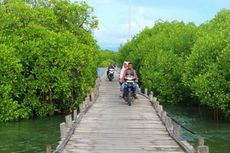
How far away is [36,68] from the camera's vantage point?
27.8 m

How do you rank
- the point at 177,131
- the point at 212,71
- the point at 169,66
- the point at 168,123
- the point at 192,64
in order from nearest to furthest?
the point at 177,131
the point at 168,123
the point at 212,71
the point at 192,64
the point at 169,66

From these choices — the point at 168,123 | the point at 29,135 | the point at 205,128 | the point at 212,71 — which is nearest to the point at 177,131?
the point at 168,123

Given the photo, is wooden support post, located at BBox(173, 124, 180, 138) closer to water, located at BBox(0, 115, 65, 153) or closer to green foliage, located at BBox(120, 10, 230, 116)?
water, located at BBox(0, 115, 65, 153)

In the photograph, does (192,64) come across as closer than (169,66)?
Yes

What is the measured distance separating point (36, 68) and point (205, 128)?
10.4 m

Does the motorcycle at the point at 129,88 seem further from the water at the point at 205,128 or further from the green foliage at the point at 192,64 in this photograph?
the green foliage at the point at 192,64

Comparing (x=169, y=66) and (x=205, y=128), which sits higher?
(x=169, y=66)

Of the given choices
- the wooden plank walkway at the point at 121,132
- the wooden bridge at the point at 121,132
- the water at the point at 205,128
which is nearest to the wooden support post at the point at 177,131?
the wooden bridge at the point at 121,132

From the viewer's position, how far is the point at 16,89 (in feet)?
89.8

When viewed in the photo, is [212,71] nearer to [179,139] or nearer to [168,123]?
[168,123]

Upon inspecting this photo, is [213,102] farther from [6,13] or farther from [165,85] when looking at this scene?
[6,13]

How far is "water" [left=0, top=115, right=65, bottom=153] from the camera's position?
2084 cm

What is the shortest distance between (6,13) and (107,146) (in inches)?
726

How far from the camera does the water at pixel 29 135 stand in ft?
68.4
